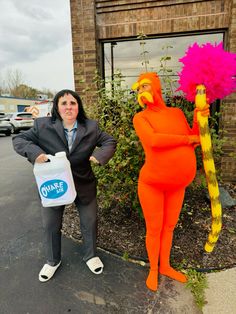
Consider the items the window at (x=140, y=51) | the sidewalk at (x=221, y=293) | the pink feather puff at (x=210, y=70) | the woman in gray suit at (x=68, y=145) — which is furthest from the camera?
the window at (x=140, y=51)

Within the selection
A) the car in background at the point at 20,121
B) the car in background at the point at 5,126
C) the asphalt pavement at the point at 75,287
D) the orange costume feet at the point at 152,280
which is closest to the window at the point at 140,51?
the asphalt pavement at the point at 75,287

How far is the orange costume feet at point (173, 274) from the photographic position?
7.31ft

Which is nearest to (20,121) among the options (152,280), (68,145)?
(68,145)

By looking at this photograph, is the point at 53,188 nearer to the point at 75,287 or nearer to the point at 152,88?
the point at 75,287

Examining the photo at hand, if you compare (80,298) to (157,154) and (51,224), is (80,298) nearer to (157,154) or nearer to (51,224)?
(51,224)

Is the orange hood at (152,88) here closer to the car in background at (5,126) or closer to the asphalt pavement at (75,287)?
the asphalt pavement at (75,287)

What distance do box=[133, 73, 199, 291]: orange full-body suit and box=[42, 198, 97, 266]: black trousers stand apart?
0.61m

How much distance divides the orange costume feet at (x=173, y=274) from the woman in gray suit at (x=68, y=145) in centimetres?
87

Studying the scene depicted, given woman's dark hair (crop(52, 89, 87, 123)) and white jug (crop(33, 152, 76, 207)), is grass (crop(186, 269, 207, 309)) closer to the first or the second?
white jug (crop(33, 152, 76, 207))

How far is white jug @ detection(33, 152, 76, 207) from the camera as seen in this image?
6.36 feet

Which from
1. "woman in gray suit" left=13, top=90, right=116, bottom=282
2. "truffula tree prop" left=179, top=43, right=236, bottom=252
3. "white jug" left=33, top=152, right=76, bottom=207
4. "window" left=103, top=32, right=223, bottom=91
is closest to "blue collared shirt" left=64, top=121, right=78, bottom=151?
"woman in gray suit" left=13, top=90, right=116, bottom=282

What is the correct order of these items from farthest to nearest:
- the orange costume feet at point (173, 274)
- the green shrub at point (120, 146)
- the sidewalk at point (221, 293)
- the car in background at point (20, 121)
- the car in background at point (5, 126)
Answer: the car in background at point (20, 121)
the car in background at point (5, 126)
the green shrub at point (120, 146)
the orange costume feet at point (173, 274)
the sidewalk at point (221, 293)

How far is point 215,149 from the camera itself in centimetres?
310

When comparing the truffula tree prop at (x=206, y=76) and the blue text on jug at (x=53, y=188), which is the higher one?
the truffula tree prop at (x=206, y=76)
